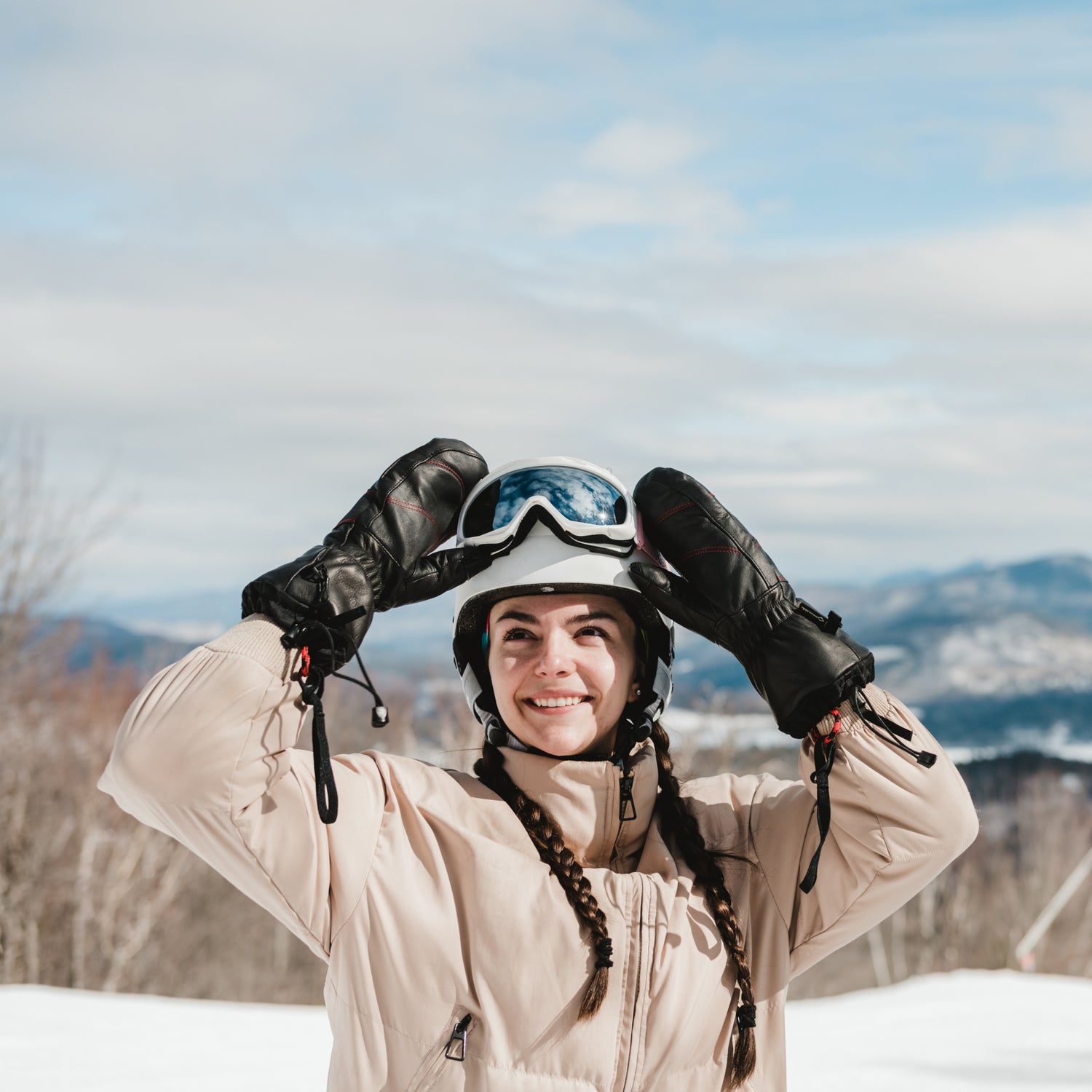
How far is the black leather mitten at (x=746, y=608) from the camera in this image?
244 centimetres

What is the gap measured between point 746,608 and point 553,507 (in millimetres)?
549

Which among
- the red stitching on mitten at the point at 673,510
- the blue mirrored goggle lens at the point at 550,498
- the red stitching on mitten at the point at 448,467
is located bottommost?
the red stitching on mitten at the point at 673,510

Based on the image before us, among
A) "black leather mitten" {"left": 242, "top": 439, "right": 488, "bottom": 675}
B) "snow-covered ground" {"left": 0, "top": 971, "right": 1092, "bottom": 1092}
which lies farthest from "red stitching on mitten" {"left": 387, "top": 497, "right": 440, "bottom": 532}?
"snow-covered ground" {"left": 0, "top": 971, "right": 1092, "bottom": 1092}

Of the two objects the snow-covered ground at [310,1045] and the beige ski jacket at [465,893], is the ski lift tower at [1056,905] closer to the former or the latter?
the snow-covered ground at [310,1045]

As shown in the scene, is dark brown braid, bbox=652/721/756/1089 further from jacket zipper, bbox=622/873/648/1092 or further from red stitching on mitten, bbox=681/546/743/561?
red stitching on mitten, bbox=681/546/743/561

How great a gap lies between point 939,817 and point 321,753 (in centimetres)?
129

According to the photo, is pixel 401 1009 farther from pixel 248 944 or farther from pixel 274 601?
pixel 248 944

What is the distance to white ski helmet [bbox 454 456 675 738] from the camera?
2746 millimetres

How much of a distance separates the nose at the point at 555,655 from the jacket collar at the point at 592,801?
20 cm

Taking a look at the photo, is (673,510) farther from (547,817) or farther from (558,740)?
(547,817)

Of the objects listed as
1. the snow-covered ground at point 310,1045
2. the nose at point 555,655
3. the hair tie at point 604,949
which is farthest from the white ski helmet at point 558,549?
the snow-covered ground at point 310,1045

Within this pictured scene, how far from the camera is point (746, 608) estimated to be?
2525mm

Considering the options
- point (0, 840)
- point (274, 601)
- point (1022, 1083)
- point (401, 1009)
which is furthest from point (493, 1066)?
point (0, 840)

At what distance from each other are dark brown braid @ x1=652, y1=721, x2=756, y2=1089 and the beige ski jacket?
0.09ft
